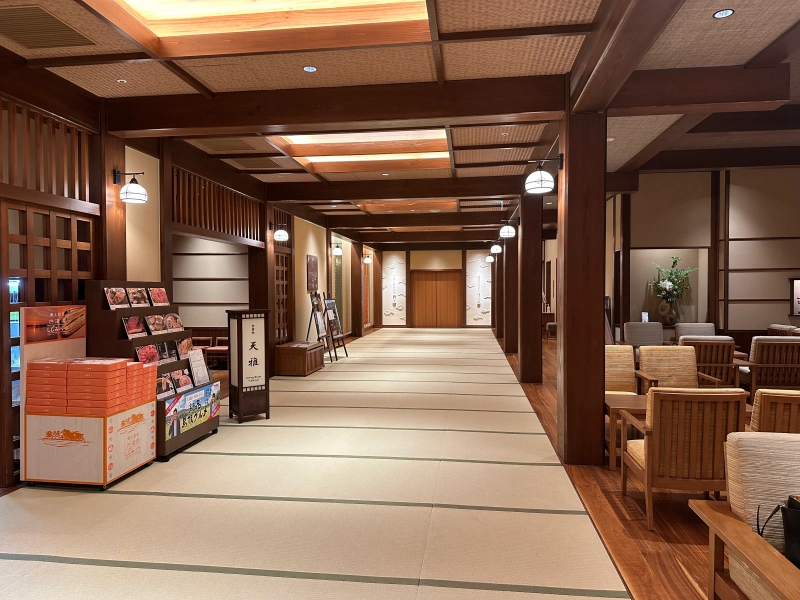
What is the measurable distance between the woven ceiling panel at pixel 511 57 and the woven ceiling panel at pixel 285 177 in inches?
155

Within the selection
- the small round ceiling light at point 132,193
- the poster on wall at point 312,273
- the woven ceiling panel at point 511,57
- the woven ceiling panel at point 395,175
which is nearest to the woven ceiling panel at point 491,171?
the woven ceiling panel at point 395,175

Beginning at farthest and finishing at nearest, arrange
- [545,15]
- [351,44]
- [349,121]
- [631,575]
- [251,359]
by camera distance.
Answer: [251,359], [349,121], [351,44], [545,15], [631,575]

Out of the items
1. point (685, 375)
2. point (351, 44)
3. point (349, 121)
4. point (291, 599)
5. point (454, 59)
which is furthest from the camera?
point (685, 375)

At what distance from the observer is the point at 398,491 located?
3717 mm

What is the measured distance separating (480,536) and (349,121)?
3.38m

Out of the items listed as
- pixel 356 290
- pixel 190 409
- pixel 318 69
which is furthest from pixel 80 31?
pixel 356 290

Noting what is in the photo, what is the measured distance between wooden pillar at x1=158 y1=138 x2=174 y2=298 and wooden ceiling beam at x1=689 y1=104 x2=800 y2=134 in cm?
576

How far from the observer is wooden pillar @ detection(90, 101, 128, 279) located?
475cm

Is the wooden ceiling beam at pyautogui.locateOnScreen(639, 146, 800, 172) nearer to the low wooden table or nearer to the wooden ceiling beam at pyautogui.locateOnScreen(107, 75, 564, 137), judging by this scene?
the wooden ceiling beam at pyautogui.locateOnScreen(107, 75, 564, 137)

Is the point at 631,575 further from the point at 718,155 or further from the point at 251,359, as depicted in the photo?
the point at 718,155

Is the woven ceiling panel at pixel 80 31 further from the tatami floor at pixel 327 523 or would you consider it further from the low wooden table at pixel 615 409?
the low wooden table at pixel 615 409

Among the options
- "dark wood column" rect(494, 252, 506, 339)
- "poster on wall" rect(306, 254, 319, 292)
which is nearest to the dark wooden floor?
"poster on wall" rect(306, 254, 319, 292)

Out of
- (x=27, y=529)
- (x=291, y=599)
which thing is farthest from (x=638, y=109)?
(x=27, y=529)

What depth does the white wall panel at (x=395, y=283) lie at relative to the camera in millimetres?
19609
